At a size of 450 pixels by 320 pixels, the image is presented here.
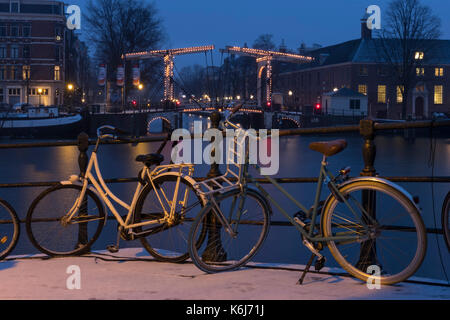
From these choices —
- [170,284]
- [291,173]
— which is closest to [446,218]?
[170,284]

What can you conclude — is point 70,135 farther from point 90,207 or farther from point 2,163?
point 90,207

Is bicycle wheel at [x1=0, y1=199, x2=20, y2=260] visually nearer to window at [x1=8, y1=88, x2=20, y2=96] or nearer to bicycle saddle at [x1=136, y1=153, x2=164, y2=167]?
bicycle saddle at [x1=136, y1=153, x2=164, y2=167]

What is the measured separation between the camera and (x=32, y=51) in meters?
54.5

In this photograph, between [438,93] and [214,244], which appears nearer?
[214,244]

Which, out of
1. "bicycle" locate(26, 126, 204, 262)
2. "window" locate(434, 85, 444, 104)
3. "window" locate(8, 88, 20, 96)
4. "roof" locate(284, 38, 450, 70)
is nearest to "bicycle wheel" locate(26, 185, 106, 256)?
"bicycle" locate(26, 126, 204, 262)

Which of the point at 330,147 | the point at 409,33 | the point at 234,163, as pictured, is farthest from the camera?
the point at 409,33

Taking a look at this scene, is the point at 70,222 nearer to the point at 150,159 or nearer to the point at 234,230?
the point at 150,159

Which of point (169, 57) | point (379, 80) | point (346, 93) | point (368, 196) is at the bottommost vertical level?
point (368, 196)

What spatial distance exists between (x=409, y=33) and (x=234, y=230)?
141 feet

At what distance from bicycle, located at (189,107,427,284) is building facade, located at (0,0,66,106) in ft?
172

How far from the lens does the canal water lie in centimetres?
1280

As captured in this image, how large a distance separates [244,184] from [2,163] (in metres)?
31.1

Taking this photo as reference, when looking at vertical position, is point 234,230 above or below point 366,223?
below

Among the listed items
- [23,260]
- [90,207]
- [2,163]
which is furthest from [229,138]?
[2,163]
